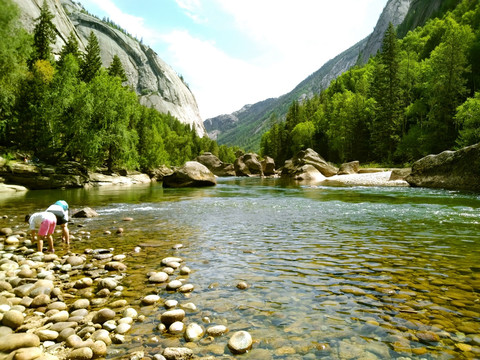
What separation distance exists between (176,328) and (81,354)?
45.8 inches

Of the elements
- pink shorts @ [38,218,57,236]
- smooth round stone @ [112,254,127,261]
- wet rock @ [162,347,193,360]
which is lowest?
smooth round stone @ [112,254,127,261]

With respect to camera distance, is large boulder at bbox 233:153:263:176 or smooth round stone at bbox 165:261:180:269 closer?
smooth round stone at bbox 165:261:180:269

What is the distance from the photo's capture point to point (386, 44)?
186ft

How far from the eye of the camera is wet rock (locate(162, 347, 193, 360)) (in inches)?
130

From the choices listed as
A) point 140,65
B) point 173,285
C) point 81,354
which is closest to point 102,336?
point 81,354

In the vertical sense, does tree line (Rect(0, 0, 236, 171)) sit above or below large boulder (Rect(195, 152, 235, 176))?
above

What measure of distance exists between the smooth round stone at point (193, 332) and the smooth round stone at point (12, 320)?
7.95ft

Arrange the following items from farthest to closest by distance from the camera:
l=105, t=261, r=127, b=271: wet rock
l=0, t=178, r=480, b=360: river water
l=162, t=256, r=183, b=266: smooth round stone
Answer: l=162, t=256, r=183, b=266: smooth round stone < l=105, t=261, r=127, b=271: wet rock < l=0, t=178, r=480, b=360: river water

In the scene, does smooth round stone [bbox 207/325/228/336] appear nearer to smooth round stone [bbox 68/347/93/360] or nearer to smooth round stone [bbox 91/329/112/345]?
smooth round stone [bbox 91/329/112/345]

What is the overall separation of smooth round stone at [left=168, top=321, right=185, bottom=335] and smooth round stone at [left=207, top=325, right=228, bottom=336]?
0.37m

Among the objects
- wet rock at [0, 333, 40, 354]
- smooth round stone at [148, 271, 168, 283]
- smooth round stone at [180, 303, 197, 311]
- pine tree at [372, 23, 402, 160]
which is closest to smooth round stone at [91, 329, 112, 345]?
wet rock at [0, 333, 40, 354]

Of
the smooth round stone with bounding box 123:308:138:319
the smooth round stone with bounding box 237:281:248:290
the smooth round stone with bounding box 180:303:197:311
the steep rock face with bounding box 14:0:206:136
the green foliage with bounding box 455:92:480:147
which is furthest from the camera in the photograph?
the steep rock face with bounding box 14:0:206:136

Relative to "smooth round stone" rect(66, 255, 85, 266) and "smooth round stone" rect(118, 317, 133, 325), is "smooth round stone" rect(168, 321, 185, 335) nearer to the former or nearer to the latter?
"smooth round stone" rect(118, 317, 133, 325)

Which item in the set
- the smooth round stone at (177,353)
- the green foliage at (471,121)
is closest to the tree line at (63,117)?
the smooth round stone at (177,353)
